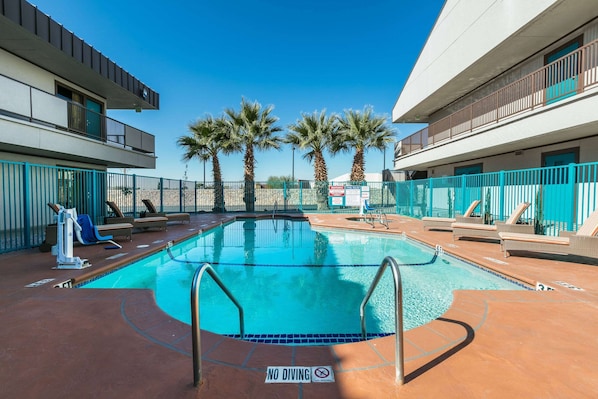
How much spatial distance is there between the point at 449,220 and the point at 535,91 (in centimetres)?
627

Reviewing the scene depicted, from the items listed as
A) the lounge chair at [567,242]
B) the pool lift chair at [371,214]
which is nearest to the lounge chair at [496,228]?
the lounge chair at [567,242]

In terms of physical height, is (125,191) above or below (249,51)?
below

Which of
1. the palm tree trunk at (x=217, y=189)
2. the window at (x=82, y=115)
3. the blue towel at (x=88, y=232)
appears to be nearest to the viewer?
the blue towel at (x=88, y=232)

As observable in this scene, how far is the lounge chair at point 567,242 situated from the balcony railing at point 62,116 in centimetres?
1316

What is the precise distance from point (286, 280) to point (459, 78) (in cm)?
1374

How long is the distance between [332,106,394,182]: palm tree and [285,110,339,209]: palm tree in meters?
0.68

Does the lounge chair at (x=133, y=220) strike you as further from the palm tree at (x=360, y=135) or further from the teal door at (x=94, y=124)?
the palm tree at (x=360, y=135)

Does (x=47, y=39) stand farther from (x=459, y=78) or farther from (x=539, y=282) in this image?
(x=459, y=78)

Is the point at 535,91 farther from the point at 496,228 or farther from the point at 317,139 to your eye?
the point at 317,139

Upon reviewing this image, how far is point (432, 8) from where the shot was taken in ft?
55.9

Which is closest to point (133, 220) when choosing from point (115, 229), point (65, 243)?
point (115, 229)

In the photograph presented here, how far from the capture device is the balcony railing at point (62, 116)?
811cm

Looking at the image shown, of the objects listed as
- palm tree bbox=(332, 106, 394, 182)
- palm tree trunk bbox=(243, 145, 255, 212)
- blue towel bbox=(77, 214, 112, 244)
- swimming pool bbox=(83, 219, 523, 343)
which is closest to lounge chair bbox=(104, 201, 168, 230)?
swimming pool bbox=(83, 219, 523, 343)

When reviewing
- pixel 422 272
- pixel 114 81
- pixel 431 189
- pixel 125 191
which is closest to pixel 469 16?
pixel 431 189
